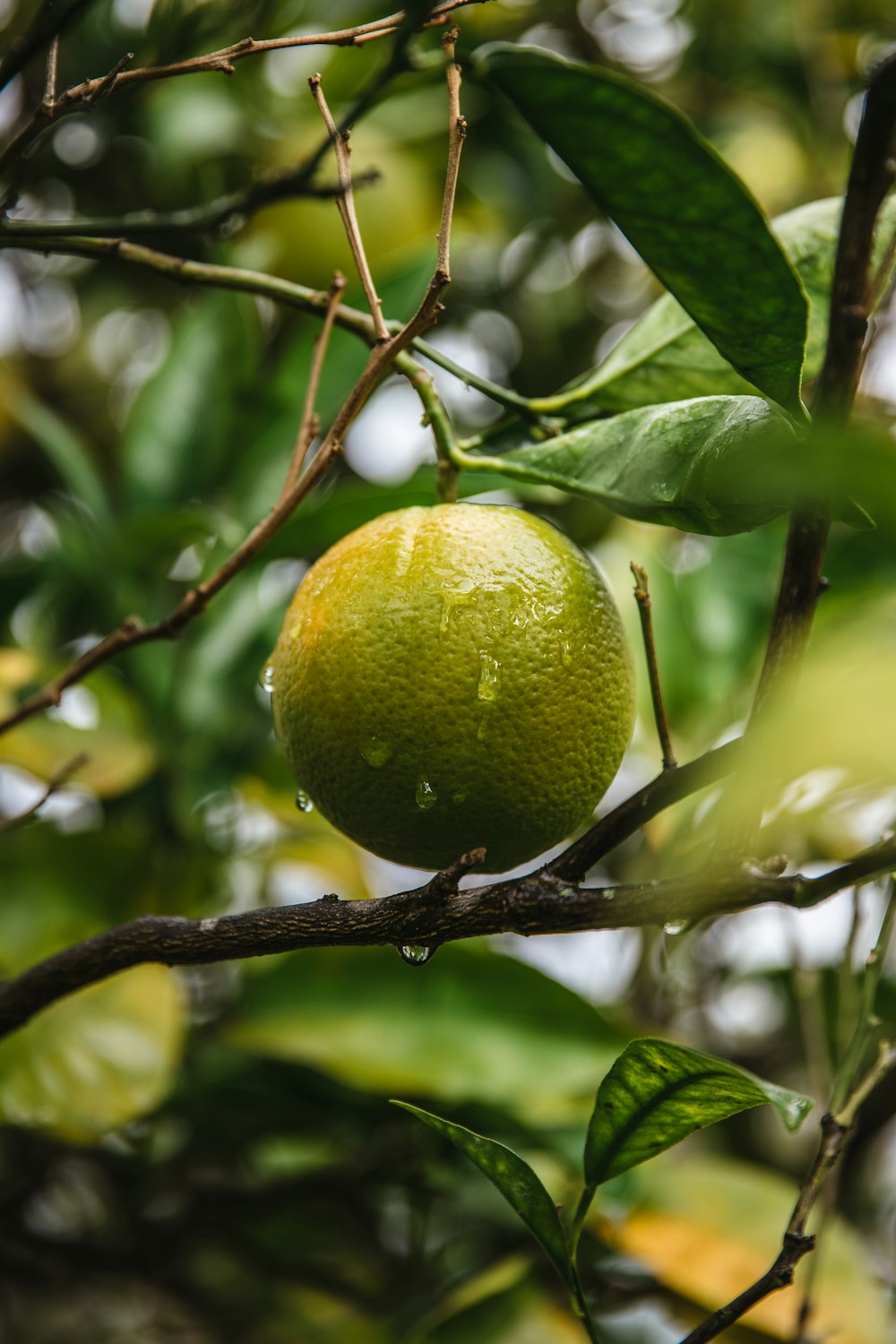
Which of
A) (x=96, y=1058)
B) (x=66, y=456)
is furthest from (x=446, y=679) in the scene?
(x=66, y=456)

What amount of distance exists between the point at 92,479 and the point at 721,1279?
0.89 m

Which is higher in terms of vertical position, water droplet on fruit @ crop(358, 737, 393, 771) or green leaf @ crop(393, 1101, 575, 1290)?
water droplet on fruit @ crop(358, 737, 393, 771)

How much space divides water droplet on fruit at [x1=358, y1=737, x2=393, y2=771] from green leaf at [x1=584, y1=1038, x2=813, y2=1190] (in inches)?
6.7

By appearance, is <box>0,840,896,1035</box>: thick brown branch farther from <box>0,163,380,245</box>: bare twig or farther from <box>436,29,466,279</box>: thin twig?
<box>0,163,380,245</box>: bare twig

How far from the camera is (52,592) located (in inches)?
52.3

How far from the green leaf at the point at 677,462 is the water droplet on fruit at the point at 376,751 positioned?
15cm

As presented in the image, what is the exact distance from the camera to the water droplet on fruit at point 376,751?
0.55 m

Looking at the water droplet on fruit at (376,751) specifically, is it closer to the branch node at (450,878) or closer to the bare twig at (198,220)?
the branch node at (450,878)

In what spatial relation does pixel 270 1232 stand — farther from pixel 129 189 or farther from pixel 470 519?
pixel 129 189

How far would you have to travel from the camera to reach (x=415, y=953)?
546mm

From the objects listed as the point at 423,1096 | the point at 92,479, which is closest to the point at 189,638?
the point at 92,479

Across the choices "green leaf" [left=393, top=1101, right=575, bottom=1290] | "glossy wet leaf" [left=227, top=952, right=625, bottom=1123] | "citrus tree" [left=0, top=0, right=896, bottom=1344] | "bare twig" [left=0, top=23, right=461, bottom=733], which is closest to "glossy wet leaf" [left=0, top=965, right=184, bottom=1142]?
"citrus tree" [left=0, top=0, right=896, bottom=1344]

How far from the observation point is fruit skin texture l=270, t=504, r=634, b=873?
548 millimetres

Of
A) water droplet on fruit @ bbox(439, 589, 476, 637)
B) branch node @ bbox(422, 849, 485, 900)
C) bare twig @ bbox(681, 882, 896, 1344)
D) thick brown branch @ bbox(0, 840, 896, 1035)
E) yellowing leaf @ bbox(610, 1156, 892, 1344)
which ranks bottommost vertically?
yellowing leaf @ bbox(610, 1156, 892, 1344)
